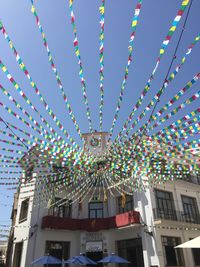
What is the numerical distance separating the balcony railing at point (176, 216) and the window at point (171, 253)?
152 cm

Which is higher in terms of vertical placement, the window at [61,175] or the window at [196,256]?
the window at [61,175]

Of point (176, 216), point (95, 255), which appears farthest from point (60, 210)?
point (176, 216)

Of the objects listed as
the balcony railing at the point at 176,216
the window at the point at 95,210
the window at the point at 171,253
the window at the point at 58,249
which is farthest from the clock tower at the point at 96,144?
the window at the point at 58,249

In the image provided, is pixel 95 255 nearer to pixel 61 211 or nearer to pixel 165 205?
pixel 61 211

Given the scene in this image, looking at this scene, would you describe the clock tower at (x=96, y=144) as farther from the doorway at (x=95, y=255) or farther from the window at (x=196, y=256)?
the window at (x=196, y=256)

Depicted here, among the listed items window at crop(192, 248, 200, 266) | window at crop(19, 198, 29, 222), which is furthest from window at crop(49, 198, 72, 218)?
window at crop(192, 248, 200, 266)

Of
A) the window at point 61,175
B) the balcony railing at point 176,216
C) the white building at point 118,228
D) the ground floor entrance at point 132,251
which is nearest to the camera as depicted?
the window at point 61,175

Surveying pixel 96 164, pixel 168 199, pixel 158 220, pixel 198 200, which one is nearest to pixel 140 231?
pixel 158 220

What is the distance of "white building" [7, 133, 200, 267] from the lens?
55.1 ft

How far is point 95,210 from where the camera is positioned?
20922mm

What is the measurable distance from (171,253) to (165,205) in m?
3.50

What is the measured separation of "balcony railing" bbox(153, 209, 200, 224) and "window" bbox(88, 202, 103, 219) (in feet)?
17.7

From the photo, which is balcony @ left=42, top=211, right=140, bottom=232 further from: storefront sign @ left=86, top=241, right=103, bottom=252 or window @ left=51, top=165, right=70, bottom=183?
window @ left=51, top=165, right=70, bottom=183

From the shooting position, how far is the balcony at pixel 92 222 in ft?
57.6
